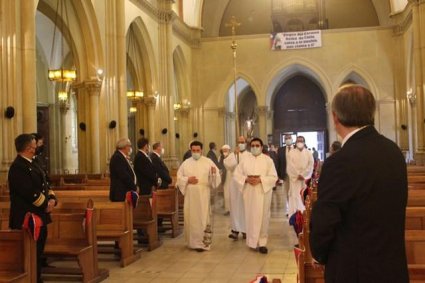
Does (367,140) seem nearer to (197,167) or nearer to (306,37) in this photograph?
(197,167)

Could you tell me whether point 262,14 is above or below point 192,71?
above

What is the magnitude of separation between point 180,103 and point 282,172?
1405 centimetres

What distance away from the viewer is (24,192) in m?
6.02

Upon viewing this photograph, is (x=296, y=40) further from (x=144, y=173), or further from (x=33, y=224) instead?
(x=33, y=224)

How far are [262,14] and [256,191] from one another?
65.6ft

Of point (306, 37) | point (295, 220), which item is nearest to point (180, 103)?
point (306, 37)

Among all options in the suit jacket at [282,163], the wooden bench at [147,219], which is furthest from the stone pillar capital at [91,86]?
the wooden bench at [147,219]

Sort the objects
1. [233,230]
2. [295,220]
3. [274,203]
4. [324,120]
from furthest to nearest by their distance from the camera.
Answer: [324,120]
[274,203]
[233,230]
[295,220]

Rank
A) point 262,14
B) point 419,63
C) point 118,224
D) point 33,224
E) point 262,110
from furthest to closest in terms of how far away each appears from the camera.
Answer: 1. point 262,14
2. point 262,110
3. point 419,63
4. point 118,224
5. point 33,224

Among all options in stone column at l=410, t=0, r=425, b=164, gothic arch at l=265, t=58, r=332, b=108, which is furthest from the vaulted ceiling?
stone column at l=410, t=0, r=425, b=164

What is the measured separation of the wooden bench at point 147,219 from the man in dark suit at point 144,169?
1.44ft

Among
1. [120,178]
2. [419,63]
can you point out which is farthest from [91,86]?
[419,63]

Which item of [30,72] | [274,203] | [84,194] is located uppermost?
[30,72]

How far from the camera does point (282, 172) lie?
1269cm
